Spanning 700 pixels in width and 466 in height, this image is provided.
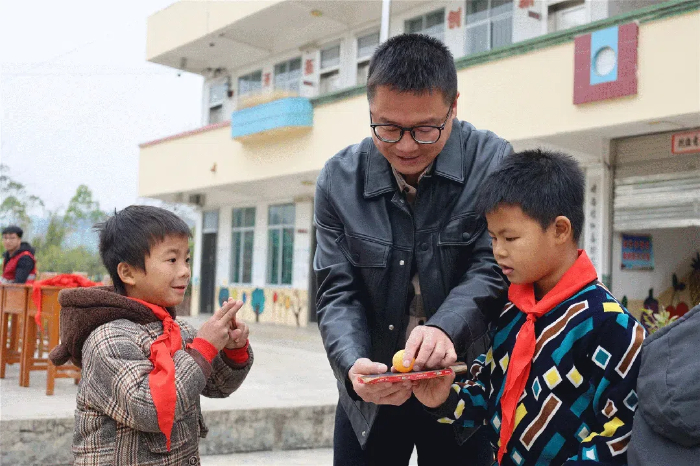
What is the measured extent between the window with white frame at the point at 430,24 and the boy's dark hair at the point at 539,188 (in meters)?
11.5

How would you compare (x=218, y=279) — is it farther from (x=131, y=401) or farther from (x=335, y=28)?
(x=131, y=401)

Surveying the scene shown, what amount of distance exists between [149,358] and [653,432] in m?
1.33

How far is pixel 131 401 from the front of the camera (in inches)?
78.4

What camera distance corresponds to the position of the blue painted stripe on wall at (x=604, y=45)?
8.45 meters

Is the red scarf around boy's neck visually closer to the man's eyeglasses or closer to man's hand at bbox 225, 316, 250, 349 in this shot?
the man's eyeglasses

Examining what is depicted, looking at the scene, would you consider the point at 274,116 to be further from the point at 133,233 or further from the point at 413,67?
the point at 413,67

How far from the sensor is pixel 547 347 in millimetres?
1716

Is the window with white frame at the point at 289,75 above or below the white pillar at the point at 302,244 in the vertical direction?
above

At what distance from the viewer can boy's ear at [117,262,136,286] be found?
88.5 inches

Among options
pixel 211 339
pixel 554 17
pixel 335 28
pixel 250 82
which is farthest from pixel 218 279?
pixel 211 339

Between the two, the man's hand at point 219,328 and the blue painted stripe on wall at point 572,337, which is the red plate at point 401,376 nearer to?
the blue painted stripe on wall at point 572,337

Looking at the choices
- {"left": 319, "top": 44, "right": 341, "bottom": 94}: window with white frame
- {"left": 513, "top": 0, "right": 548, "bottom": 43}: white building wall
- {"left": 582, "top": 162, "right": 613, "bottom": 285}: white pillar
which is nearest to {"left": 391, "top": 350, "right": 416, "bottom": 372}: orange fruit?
{"left": 582, "top": 162, "right": 613, "bottom": 285}: white pillar

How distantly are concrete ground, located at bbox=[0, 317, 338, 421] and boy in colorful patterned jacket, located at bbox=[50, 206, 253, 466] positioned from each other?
2.41 meters

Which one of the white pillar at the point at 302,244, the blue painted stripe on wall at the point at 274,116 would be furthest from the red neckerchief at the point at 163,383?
the white pillar at the point at 302,244
